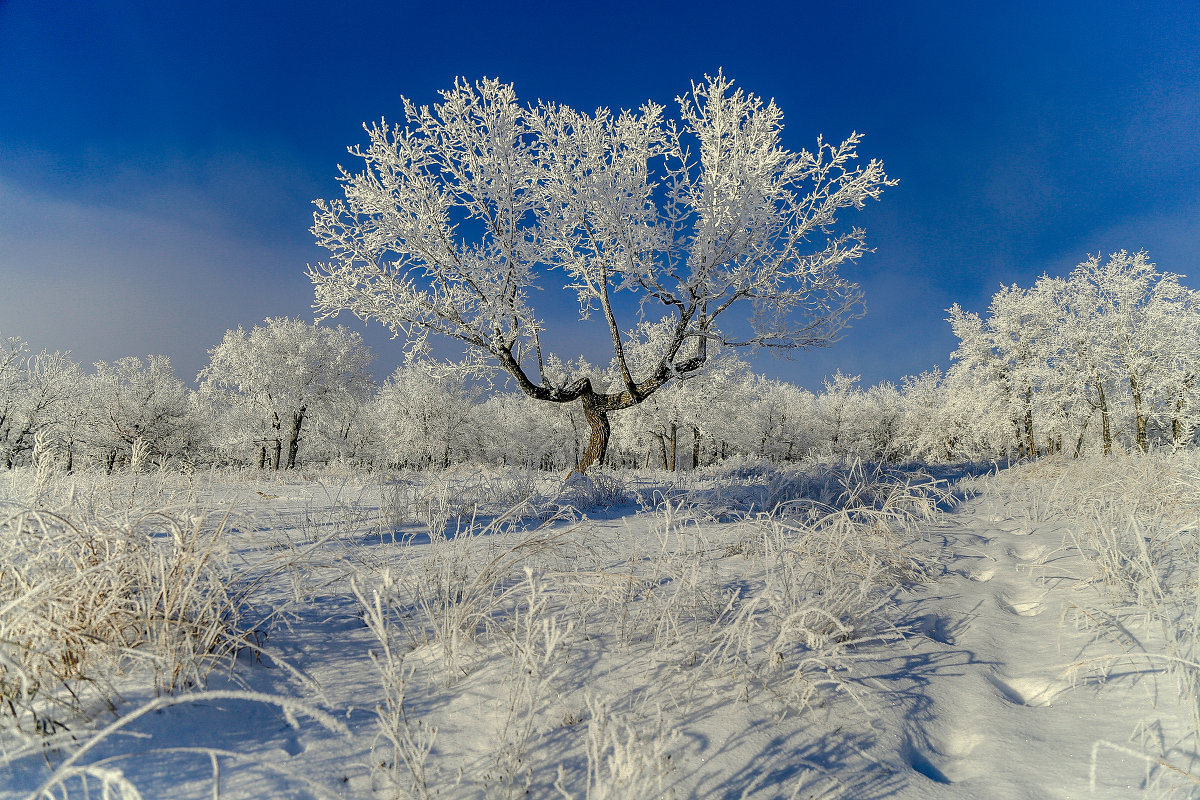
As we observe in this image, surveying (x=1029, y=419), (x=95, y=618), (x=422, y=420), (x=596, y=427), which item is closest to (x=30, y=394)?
(x=422, y=420)

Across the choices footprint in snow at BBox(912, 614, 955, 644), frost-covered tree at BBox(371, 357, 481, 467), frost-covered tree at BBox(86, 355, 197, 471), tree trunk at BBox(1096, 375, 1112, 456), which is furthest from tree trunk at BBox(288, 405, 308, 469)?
tree trunk at BBox(1096, 375, 1112, 456)

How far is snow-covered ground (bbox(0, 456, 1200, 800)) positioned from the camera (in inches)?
54.2

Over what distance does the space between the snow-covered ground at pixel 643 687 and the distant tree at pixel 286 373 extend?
30898mm

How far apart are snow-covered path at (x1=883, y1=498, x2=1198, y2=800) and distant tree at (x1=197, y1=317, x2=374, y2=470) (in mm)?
32180

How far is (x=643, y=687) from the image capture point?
1858 mm

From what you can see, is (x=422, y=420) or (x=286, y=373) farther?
(x=422, y=420)

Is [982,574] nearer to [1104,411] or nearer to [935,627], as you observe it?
[935,627]

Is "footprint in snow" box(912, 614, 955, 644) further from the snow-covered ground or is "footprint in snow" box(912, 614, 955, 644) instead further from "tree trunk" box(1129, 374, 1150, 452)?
"tree trunk" box(1129, 374, 1150, 452)

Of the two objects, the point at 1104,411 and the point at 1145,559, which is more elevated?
the point at 1104,411

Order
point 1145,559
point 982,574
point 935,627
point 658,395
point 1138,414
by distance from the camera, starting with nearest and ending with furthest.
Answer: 1. point 1145,559
2. point 935,627
3. point 982,574
4. point 1138,414
5. point 658,395

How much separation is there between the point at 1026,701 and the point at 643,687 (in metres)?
1.48

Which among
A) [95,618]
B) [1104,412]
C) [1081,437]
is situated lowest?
[95,618]

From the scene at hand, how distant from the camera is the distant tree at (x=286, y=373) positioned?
30.1 m

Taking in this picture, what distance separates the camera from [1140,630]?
7.45ft
